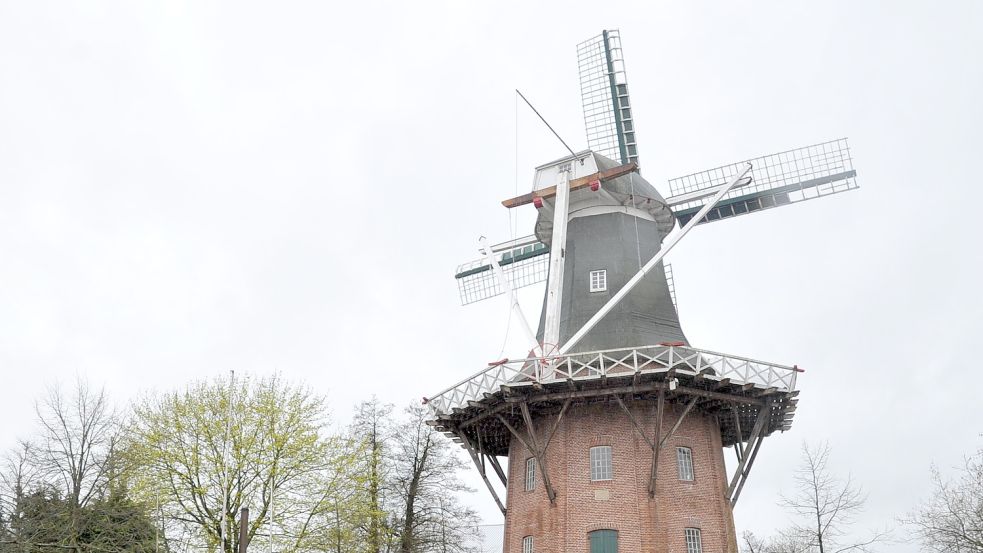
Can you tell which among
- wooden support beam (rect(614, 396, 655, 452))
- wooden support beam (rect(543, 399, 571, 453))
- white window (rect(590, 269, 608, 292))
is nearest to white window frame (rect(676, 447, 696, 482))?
wooden support beam (rect(614, 396, 655, 452))

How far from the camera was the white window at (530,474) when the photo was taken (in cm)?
2666

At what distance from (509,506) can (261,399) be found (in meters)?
9.58

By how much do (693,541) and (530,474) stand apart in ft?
17.8

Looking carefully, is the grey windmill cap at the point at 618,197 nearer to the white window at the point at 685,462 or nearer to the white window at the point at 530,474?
the white window at the point at 685,462

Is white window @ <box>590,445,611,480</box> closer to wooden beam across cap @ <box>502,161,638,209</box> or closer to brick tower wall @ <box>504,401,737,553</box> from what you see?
brick tower wall @ <box>504,401,737,553</box>

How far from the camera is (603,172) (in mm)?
29750

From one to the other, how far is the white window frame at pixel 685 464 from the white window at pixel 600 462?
2.17 metres

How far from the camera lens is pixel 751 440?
25422 millimetres

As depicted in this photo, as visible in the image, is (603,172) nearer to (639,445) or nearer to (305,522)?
(639,445)

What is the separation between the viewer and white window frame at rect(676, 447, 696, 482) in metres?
25.4

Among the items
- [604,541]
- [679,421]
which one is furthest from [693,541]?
[679,421]

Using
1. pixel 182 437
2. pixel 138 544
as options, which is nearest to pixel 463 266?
pixel 182 437

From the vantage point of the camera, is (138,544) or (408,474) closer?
(138,544)

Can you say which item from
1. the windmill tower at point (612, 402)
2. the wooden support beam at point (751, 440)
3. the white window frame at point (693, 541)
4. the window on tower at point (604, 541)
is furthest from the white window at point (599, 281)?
the white window frame at point (693, 541)
